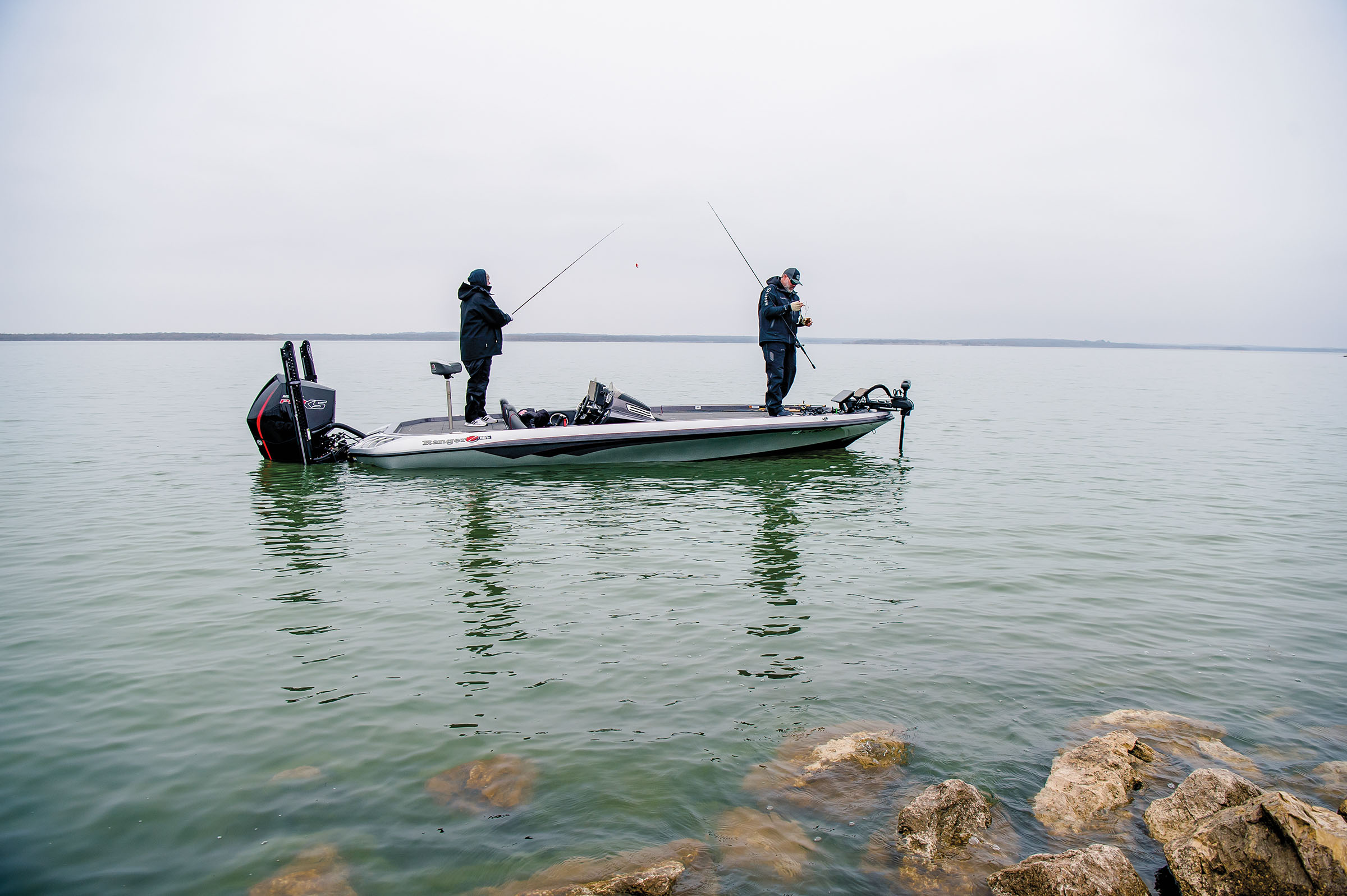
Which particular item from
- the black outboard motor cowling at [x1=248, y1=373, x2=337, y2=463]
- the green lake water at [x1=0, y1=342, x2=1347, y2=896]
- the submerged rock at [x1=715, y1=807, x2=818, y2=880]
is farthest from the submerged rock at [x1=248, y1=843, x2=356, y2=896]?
the black outboard motor cowling at [x1=248, y1=373, x2=337, y2=463]

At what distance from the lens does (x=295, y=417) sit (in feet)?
36.4

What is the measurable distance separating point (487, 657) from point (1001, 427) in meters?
16.6

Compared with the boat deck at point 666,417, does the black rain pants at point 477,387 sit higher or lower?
higher

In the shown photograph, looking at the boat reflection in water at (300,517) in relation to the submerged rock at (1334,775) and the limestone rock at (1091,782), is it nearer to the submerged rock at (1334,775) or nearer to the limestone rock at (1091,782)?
the limestone rock at (1091,782)

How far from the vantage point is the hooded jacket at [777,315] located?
37.6 ft

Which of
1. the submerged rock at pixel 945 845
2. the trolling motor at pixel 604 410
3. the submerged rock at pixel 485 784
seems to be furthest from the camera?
the trolling motor at pixel 604 410

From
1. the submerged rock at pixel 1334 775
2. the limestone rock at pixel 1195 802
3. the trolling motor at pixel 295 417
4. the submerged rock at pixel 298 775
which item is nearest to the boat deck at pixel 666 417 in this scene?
the trolling motor at pixel 295 417

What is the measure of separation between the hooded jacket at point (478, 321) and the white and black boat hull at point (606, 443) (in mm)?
1157

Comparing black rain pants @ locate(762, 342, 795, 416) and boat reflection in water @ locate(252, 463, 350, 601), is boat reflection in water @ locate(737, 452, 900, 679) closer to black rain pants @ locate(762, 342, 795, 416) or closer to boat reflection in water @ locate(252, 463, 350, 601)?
black rain pants @ locate(762, 342, 795, 416)

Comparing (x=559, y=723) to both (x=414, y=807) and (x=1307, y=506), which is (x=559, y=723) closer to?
(x=414, y=807)

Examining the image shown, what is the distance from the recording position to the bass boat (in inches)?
436

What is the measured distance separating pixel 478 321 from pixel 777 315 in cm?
411

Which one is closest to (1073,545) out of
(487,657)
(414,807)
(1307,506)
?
(1307,506)

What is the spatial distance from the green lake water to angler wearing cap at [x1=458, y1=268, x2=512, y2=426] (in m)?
1.64
